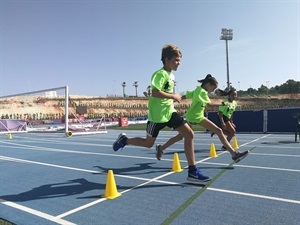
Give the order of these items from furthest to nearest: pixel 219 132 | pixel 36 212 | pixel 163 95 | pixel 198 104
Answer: pixel 198 104
pixel 219 132
pixel 163 95
pixel 36 212

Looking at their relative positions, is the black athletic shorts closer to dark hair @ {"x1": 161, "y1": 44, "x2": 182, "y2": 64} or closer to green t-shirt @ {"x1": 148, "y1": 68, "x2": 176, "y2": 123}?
green t-shirt @ {"x1": 148, "y1": 68, "x2": 176, "y2": 123}

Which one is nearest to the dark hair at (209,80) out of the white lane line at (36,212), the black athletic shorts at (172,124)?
the black athletic shorts at (172,124)

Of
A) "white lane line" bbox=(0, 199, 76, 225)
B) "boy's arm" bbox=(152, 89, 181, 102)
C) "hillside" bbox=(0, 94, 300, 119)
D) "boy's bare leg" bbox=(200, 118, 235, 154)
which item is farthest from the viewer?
"hillside" bbox=(0, 94, 300, 119)

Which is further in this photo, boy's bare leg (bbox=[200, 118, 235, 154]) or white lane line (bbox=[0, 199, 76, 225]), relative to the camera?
boy's bare leg (bbox=[200, 118, 235, 154])

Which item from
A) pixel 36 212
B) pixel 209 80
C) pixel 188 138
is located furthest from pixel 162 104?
pixel 36 212

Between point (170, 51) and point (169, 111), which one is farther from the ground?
point (170, 51)

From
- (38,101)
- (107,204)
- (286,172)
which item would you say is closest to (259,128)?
(286,172)

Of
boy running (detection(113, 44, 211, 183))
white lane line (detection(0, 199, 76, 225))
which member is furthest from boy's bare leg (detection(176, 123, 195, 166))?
white lane line (detection(0, 199, 76, 225))

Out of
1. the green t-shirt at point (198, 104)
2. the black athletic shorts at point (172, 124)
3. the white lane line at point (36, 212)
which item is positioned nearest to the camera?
the white lane line at point (36, 212)

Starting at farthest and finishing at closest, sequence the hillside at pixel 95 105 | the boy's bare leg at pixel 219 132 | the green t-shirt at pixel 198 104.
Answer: the hillside at pixel 95 105, the green t-shirt at pixel 198 104, the boy's bare leg at pixel 219 132

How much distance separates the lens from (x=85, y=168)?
6848 mm

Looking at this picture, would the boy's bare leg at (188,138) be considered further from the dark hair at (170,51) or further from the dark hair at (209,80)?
the dark hair at (209,80)

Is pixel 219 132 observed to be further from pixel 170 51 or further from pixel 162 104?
pixel 170 51

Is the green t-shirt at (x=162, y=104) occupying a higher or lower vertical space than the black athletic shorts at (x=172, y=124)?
higher
